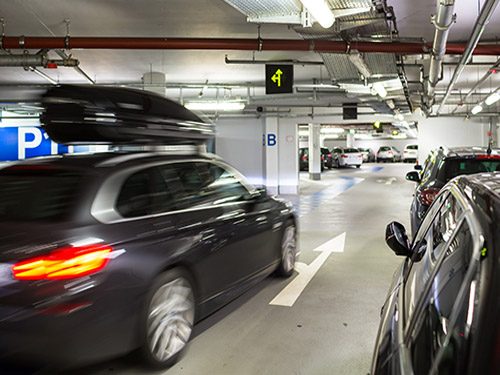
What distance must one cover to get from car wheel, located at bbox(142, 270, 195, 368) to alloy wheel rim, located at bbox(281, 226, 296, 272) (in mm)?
1994

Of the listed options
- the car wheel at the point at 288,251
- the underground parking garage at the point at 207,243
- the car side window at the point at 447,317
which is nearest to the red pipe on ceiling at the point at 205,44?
the underground parking garage at the point at 207,243

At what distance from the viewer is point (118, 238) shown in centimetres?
279

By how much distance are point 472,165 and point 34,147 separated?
1007 cm

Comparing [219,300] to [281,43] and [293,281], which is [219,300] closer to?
[293,281]

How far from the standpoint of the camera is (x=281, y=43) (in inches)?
279

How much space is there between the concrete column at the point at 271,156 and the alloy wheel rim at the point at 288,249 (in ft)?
41.4

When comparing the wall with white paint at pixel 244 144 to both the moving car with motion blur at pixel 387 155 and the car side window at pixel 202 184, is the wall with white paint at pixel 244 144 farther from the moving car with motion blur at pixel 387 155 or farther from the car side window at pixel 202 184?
the moving car with motion blur at pixel 387 155

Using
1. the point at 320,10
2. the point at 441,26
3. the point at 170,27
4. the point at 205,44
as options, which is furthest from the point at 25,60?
the point at 441,26

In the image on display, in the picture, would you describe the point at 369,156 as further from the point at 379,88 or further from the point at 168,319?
the point at 168,319

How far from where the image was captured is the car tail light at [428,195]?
5.27 meters

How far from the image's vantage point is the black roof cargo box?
3.82 m

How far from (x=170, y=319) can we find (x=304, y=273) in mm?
2802

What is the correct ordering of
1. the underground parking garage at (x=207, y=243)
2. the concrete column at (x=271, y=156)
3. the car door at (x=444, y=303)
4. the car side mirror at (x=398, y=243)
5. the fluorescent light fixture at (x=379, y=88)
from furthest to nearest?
the concrete column at (x=271, y=156) < the fluorescent light fixture at (x=379, y=88) < the car side mirror at (x=398, y=243) < the underground parking garage at (x=207, y=243) < the car door at (x=444, y=303)

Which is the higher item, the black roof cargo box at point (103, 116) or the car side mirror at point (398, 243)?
the black roof cargo box at point (103, 116)
